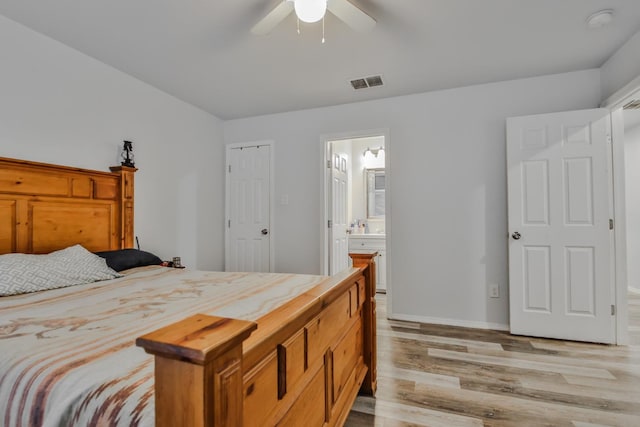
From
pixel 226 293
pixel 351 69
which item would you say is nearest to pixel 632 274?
pixel 351 69

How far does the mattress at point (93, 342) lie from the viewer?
696mm

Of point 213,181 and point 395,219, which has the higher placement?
point 213,181

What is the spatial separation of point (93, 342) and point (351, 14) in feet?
6.34

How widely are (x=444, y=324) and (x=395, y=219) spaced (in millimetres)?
1156

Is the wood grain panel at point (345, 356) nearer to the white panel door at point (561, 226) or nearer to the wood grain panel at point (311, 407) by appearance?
the wood grain panel at point (311, 407)

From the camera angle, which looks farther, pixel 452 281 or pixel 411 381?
pixel 452 281

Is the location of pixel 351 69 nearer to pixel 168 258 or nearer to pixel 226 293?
pixel 226 293

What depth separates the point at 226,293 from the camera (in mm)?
1579

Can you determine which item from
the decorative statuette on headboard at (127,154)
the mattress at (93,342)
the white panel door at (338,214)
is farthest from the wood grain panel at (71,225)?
the white panel door at (338,214)

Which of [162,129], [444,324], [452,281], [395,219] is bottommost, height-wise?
[444,324]

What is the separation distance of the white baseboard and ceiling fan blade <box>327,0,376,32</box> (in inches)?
106

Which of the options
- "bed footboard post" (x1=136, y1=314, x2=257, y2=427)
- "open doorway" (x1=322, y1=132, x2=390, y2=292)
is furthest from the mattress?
"open doorway" (x1=322, y1=132, x2=390, y2=292)

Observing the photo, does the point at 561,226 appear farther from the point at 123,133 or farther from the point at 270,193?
the point at 123,133

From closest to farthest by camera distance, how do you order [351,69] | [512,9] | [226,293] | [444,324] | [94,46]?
[226,293] → [512,9] → [94,46] → [351,69] → [444,324]
